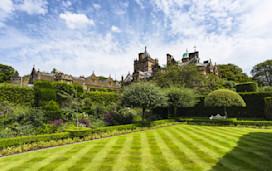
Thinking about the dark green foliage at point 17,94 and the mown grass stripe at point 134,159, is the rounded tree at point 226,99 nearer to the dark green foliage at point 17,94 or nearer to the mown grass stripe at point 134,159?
the mown grass stripe at point 134,159

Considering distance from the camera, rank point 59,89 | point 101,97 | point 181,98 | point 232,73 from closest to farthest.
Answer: point 59,89 < point 181,98 < point 101,97 < point 232,73

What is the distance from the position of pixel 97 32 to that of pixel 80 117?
892 centimetres

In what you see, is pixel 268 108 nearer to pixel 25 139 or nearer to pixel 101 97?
pixel 101 97

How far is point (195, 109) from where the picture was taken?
74.9 feet

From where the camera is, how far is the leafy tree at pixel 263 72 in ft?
137

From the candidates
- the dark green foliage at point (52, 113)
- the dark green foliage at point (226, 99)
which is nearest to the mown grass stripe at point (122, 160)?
the dark green foliage at point (52, 113)

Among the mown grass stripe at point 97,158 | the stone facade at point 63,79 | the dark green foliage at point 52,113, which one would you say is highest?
the stone facade at point 63,79

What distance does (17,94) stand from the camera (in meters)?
14.9

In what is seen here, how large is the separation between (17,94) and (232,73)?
52556 millimetres

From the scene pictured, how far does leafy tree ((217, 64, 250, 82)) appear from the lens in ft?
147

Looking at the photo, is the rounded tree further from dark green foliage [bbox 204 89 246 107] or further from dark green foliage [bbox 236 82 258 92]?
dark green foliage [bbox 236 82 258 92]

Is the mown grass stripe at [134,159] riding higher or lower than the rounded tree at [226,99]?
lower

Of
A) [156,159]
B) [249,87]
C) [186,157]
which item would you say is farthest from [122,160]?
[249,87]

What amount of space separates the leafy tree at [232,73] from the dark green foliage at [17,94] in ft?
165
